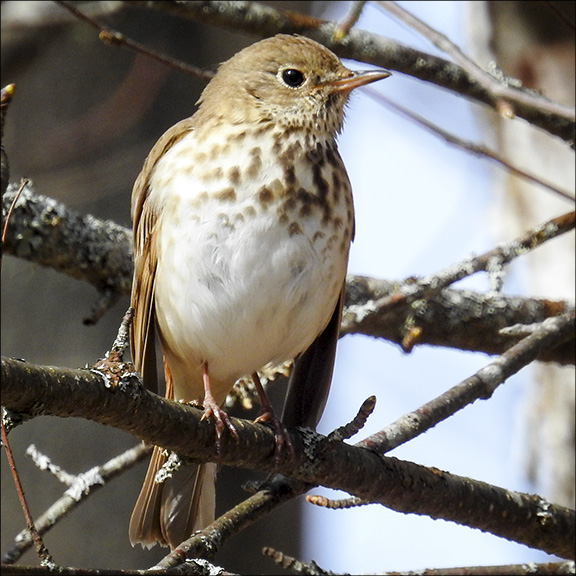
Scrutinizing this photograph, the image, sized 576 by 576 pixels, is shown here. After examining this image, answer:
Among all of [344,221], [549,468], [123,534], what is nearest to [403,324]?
[344,221]

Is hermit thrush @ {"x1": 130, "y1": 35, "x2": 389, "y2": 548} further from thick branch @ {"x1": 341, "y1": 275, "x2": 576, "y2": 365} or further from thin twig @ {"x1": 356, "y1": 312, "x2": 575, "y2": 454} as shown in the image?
thin twig @ {"x1": 356, "y1": 312, "x2": 575, "y2": 454}

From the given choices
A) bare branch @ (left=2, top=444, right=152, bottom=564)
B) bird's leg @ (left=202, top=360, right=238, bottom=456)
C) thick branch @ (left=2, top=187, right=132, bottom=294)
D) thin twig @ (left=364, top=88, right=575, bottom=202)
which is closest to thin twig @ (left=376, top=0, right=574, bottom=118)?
thin twig @ (left=364, top=88, right=575, bottom=202)

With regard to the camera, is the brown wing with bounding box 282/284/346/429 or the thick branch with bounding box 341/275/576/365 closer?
the brown wing with bounding box 282/284/346/429

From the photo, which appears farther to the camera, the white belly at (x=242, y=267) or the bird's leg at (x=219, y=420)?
the white belly at (x=242, y=267)

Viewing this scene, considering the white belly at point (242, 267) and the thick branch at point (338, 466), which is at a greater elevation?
the white belly at point (242, 267)

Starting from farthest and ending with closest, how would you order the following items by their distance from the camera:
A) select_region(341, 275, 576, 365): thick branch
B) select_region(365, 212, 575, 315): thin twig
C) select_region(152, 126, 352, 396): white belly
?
select_region(341, 275, 576, 365): thick branch, select_region(365, 212, 575, 315): thin twig, select_region(152, 126, 352, 396): white belly

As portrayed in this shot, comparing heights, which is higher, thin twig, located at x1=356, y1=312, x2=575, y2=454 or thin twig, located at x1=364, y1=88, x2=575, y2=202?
thin twig, located at x1=364, y1=88, x2=575, y2=202

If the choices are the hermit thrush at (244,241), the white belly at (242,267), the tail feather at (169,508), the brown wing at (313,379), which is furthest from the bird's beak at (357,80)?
the tail feather at (169,508)

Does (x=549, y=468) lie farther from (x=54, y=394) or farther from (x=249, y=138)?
(x=54, y=394)

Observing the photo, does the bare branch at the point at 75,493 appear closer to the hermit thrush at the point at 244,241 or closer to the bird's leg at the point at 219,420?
the hermit thrush at the point at 244,241
